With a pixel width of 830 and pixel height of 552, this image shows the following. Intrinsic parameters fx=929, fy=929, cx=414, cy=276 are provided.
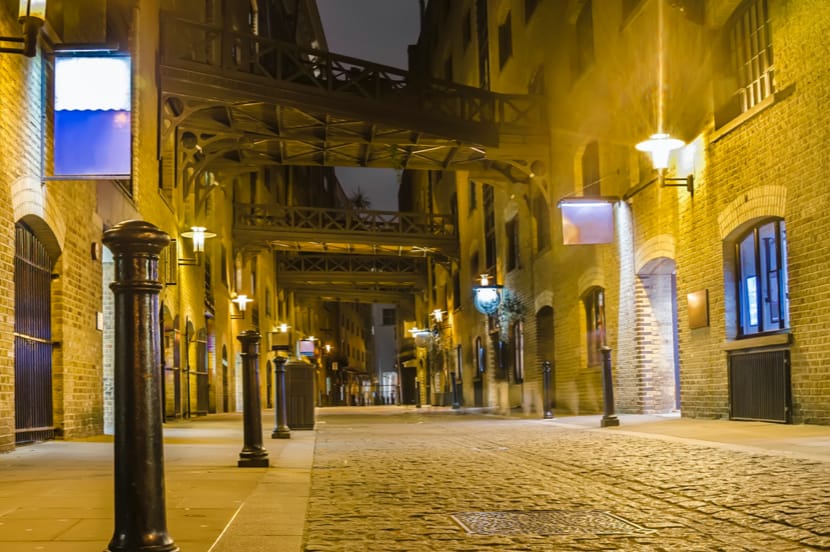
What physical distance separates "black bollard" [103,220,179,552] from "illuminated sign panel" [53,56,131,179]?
291 inches

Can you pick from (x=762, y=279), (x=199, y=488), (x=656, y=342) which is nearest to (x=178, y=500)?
(x=199, y=488)

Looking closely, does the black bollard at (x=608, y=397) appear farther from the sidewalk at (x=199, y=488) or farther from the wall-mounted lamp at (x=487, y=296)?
the wall-mounted lamp at (x=487, y=296)

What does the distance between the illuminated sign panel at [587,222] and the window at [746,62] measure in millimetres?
3706

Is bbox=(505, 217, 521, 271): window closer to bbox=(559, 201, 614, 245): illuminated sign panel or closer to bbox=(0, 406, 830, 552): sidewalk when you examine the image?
bbox=(559, 201, 614, 245): illuminated sign panel

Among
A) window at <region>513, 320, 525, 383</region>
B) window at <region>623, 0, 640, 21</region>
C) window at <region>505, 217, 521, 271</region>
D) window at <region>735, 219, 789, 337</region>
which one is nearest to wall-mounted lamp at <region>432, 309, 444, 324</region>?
window at <region>505, 217, 521, 271</region>

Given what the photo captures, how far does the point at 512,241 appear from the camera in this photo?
25.6m

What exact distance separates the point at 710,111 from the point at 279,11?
961 inches

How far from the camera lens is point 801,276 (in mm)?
10711

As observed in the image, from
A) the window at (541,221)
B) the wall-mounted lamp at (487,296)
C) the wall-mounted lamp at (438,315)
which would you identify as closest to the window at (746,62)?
the window at (541,221)

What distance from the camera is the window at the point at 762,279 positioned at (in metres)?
11.7

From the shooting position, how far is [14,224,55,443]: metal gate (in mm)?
9867

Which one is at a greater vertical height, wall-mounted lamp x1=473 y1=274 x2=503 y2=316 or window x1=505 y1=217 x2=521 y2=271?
window x1=505 y1=217 x2=521 y2=271

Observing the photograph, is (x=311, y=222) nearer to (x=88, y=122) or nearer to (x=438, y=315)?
Result: (x=438, y=315)

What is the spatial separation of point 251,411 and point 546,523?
381 cm
